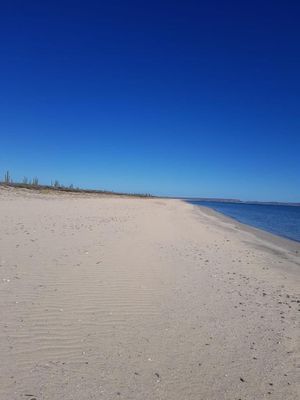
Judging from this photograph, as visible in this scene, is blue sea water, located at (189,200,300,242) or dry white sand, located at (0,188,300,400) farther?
blue sea water, located at (189,200,300,242)

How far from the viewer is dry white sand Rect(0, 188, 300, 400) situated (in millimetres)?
4199

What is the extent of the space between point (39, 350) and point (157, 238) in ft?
36.1

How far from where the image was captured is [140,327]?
19.1 feet

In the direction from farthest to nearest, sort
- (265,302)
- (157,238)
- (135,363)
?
(157,238), (265,302), (135,363)

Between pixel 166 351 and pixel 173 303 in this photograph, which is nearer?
pixel 166 351

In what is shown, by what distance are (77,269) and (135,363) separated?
448 cm

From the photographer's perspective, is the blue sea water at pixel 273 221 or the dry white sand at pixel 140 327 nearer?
the dry white sand at pixel 140 327

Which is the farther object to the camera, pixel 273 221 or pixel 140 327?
pixel 273 221

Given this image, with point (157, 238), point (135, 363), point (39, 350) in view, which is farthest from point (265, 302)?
point (157, 238)

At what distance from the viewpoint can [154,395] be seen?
4012mm

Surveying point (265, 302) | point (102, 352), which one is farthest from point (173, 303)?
point (102, 352)

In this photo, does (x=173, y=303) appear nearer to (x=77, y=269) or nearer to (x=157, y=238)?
(x=77, y=269)

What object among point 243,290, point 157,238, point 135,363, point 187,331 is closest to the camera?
point 135,363

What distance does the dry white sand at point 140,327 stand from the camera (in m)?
4.20
